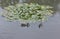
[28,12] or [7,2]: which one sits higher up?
[7,2]

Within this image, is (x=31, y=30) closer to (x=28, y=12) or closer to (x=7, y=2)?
(x=28, y=12)

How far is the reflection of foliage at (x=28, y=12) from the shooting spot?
17.6 ft

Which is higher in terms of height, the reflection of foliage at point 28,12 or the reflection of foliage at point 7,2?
the reflection of foliage at point 7,2

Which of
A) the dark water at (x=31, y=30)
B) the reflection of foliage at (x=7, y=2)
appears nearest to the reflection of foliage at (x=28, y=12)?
the dark water at (x=31, y=30)

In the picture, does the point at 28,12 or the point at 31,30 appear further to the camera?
the point at 28,12

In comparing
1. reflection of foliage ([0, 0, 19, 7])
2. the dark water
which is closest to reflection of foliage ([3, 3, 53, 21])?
the dark water

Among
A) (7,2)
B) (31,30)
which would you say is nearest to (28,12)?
(31,30)

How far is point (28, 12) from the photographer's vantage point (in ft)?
18.6

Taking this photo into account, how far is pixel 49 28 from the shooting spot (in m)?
4.75

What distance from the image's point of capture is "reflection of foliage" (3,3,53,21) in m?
5.36

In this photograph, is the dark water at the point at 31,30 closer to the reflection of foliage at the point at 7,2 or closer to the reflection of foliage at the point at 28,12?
the reflection of foliage at the point at 28,12

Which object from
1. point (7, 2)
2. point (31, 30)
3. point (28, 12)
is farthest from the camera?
point (7, 2)

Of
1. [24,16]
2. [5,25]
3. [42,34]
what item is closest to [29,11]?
[24,16]

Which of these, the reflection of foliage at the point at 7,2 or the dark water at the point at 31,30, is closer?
the dark water at the point at 31,30
